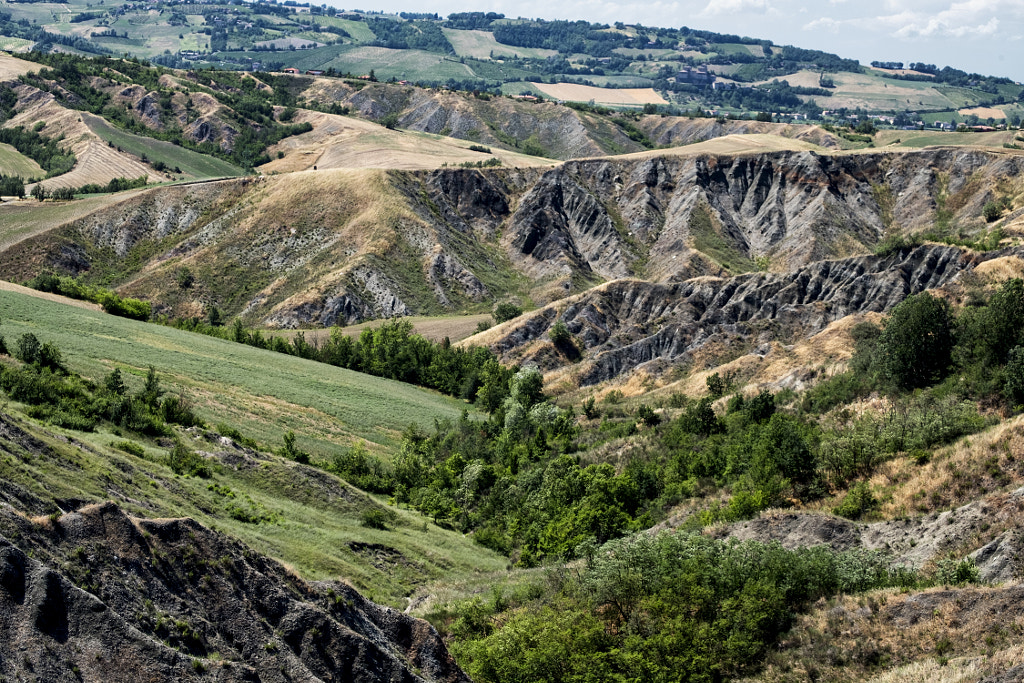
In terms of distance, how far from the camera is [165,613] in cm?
2778

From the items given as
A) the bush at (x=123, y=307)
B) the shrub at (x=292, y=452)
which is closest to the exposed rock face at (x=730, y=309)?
the bush at (x=123, y=307)

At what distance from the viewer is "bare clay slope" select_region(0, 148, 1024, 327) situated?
158375 millimetres

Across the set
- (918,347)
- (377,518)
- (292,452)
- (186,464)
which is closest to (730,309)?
(918,347)

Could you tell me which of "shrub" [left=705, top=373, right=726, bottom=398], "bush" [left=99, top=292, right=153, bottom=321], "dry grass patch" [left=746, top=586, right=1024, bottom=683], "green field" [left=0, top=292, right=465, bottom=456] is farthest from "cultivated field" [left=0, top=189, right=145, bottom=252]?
"dry grass patch" [left=746, top=586, right=1024, bottom=683]

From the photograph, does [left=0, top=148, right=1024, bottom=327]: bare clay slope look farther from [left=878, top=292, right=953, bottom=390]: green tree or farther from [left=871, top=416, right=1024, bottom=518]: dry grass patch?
[left=871, top=416, right=1024, bottom=518]: dry grass patch

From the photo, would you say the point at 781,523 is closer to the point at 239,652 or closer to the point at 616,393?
the point at 239,652

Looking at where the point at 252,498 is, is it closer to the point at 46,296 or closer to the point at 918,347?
the point at 918,347

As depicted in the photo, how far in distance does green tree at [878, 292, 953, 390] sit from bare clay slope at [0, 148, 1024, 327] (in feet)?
241

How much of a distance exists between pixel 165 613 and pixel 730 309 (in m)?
102

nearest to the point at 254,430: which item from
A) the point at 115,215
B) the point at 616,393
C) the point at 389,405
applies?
→ the point at 389,405

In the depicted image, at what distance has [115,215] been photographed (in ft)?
563

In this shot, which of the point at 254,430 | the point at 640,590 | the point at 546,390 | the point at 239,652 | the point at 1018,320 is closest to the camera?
the point at 239,652

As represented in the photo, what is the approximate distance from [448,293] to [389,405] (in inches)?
2194

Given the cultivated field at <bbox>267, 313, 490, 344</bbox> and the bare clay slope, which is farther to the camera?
the bare clay slope
